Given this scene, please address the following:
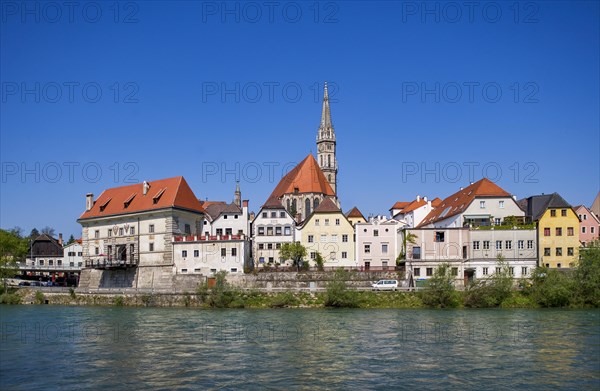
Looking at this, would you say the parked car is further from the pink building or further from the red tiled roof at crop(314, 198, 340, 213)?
the pink building

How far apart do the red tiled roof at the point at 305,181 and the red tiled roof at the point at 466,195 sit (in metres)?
23.2

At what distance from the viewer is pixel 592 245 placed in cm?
6106

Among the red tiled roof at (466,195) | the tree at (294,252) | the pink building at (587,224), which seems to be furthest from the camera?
the pink building at (587,224)

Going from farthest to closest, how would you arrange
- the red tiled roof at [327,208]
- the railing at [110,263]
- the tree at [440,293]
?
1. the red tiled roof at [327,208]
2. the railing at [110,263]
3. the tree at [440,293]

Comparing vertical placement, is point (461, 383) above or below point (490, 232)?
below

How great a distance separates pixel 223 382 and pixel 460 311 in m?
32.8

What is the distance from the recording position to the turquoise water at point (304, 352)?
23109 millimetres

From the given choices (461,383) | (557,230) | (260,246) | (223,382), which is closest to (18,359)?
(223,382)

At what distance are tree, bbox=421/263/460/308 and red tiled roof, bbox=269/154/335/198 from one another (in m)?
41.5

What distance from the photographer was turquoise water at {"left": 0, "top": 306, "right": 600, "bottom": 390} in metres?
23.1

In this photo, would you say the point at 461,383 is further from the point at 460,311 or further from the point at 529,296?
→ the point at 529,296

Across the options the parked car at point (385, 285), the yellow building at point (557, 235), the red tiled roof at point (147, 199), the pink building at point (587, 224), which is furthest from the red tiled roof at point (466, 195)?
the red tiled roof at point (147, 199)

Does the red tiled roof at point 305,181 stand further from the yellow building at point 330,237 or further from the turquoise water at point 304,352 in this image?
the turquoise water at point 304,352

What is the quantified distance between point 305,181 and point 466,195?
31.0 metres
